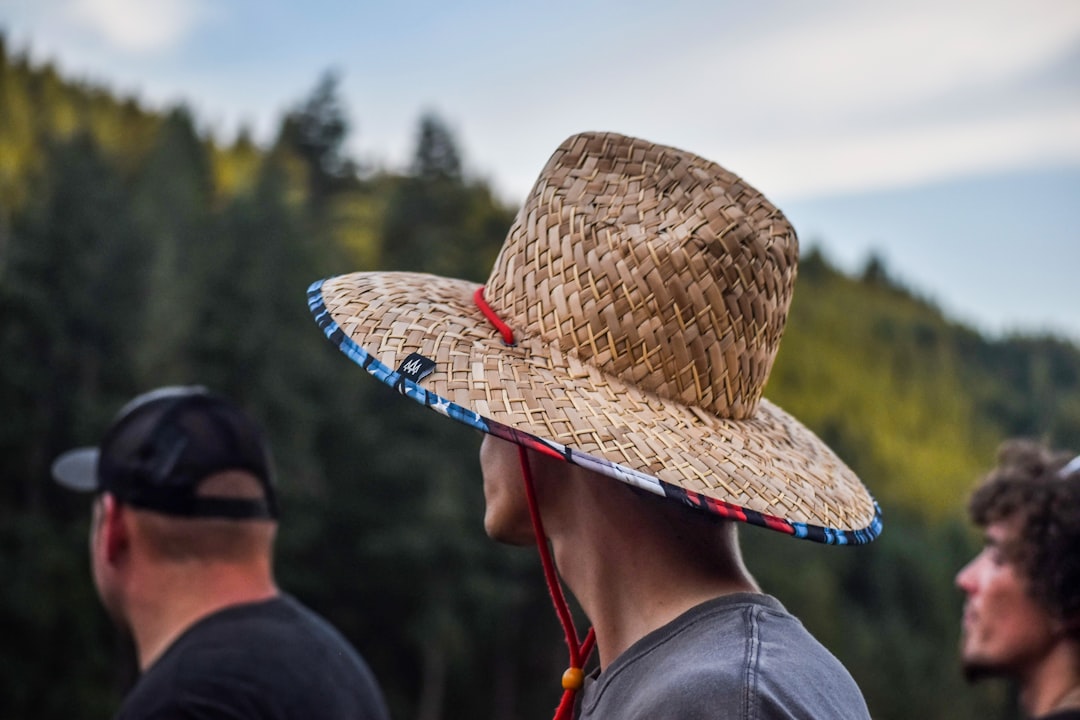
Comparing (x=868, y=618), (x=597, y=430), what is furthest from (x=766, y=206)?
(x=868, y=618)

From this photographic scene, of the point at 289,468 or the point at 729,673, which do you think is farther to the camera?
the point at 289,468

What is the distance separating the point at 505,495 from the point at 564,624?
22 centimetres

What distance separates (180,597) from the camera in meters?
2.81

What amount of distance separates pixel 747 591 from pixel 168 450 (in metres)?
1.86

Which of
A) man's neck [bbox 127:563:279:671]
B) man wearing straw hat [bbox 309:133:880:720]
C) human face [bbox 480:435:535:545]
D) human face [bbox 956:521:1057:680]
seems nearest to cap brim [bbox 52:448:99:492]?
man's neck [bbox 127:563:279:671]

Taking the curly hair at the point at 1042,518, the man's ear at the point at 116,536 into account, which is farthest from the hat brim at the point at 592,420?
the curly hair at the point at 1042,518

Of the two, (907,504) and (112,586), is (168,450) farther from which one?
(907,504)

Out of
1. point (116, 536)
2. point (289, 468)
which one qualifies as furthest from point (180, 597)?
point (289, 468)

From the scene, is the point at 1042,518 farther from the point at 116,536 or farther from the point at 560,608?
the point at 116,536

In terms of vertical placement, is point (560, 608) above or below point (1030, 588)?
above

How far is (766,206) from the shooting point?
181 centimetres

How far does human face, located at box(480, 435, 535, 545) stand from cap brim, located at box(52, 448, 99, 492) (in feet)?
5.94

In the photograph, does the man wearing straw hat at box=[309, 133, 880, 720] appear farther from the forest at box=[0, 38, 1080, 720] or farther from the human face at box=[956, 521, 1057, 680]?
the forest at box=[0, 38, 1080, 720]

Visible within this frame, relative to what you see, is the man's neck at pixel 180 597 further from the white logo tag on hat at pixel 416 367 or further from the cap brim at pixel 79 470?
the white logo tag on hat at pixel 416 367
